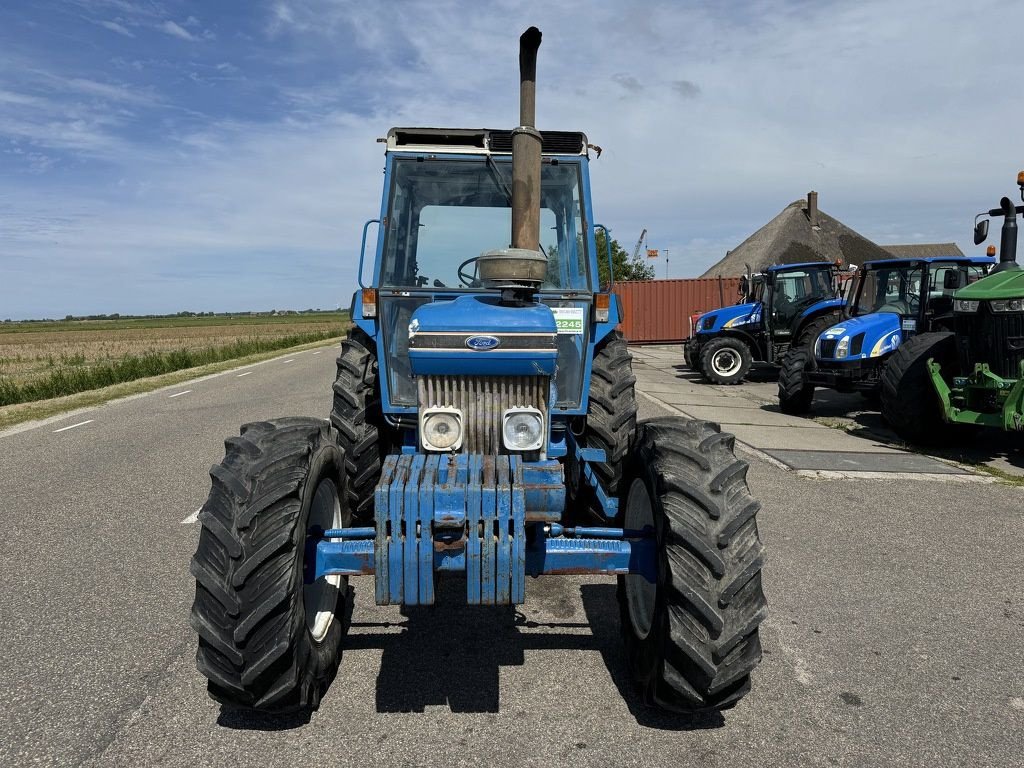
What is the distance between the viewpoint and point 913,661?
10.5ft

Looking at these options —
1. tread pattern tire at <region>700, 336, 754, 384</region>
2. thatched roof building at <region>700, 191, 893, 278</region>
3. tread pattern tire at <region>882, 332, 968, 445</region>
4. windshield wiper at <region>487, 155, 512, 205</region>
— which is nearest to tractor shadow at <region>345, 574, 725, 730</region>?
windshield wiper at <region>487, 155, 512, 205</region>

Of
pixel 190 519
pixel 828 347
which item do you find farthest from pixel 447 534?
pixel 828 347

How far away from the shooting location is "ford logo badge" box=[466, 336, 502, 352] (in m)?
3.02

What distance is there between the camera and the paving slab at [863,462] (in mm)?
6922

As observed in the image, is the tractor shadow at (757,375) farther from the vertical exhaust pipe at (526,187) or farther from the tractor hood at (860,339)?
the vertical exhaust pipe at (526,187)

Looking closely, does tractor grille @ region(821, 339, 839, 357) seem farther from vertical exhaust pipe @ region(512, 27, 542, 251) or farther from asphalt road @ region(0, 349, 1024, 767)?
vertical exhaust pipe @ region(512, 27, 542, 251)

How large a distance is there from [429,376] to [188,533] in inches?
118

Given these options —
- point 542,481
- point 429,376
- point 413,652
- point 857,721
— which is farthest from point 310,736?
point 857,721

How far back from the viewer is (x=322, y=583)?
313 cm

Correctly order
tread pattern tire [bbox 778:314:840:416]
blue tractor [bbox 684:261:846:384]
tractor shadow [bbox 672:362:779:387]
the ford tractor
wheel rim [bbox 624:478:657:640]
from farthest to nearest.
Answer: tractor shadow [bbox 672:362:779:387]
blue tractor [bbox 684:261:846:384]
tread pattern tire [bbox 778:314:840:416]
the ford tractor
wheel rim [bbox 624:478:657:640]

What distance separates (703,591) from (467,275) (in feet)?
8.36

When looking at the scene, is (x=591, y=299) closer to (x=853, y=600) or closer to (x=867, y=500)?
(x=853, y=600)

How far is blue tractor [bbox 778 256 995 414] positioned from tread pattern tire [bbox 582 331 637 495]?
6712 millimetres

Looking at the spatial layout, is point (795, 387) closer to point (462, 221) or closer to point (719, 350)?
point (719, 350)
